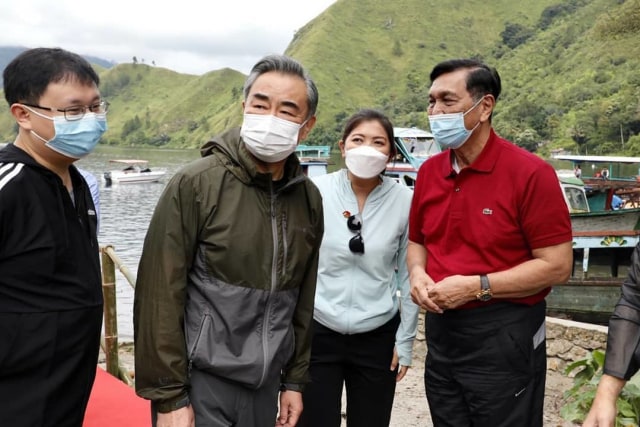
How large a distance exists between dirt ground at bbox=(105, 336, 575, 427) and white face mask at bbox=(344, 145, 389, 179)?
2.63m

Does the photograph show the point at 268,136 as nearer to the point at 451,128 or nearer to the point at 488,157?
the point at 451,128

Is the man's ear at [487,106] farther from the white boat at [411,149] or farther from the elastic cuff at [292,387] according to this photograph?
the white boat at [411,149]

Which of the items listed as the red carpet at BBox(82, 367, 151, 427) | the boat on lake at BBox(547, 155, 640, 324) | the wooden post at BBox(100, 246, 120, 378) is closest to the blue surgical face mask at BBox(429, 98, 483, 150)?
the red carpet at BBox(82, 367, 151, 427)

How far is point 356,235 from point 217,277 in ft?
3.55

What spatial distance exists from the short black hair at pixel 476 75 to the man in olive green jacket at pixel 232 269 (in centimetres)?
67

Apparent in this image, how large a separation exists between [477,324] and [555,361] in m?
3.80

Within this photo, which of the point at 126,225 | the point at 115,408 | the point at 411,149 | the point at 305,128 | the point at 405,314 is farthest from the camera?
the point at 126,225

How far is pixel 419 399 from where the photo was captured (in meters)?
5.53

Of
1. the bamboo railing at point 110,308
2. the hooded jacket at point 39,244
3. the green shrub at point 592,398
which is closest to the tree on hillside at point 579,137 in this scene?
the green shrub at point 592,398

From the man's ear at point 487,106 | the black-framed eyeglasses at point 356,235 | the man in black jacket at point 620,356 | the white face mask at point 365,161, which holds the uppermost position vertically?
the man's ear at point 487,106

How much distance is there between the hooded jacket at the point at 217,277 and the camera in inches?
70.9

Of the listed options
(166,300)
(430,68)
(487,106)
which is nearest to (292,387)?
(166,300)

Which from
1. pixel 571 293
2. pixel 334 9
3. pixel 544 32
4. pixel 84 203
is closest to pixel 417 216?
pixel 84 203

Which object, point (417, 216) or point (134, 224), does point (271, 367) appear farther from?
point (134, 224)
